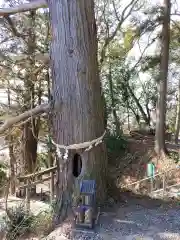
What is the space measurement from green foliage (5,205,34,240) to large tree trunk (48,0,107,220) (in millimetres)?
561

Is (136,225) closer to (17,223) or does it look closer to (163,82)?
(17,223)

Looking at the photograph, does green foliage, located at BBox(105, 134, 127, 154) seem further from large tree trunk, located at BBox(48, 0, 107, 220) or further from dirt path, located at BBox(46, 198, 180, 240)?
large tree trunk, located at BBox(48, 0, 107, 220)

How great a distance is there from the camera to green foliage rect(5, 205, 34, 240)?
11.5 ft

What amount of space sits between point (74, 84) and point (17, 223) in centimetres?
192

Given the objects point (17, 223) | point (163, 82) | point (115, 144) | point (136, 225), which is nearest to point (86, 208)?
point (136, 225)

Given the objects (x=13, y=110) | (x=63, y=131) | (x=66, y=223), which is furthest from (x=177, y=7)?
(x=66, y=223)

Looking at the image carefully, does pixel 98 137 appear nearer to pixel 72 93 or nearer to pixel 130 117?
pixel 72 93

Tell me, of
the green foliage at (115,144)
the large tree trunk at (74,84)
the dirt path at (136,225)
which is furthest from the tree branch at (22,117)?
the green foliage at (115,144)

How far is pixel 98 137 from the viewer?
11.2 ft

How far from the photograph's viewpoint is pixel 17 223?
3.73 metres

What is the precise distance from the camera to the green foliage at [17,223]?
11.5 feet

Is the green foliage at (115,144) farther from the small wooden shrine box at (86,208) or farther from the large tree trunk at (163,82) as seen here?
the small wooden shrine box at (86,208)

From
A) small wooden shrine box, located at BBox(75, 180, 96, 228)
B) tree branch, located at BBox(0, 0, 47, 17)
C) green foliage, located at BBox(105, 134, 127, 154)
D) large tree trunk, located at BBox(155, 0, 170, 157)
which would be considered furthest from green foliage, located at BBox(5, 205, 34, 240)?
green foliage, located at BBox(105, 134, 127, 154)

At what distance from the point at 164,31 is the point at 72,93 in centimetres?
604
